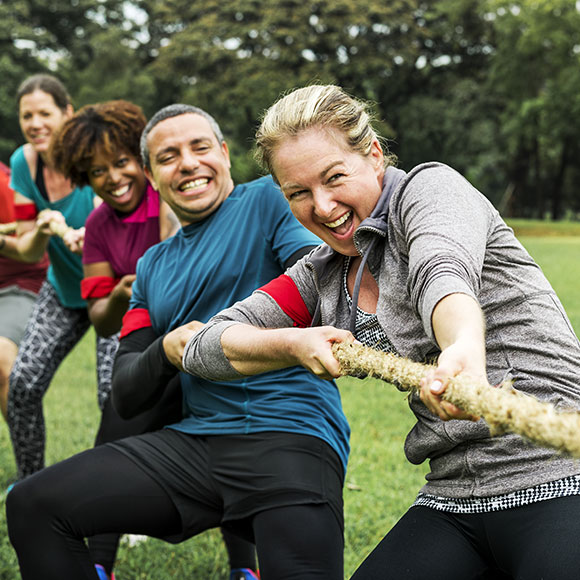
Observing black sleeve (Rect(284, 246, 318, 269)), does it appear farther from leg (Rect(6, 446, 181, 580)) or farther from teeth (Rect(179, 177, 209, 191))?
leg (Rect(6, 446, 181, 580))

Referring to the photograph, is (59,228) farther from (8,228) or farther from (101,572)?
(101,572)

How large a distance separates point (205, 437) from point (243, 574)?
3.28 feet

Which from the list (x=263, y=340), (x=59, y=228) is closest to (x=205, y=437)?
(x=263, y=340)

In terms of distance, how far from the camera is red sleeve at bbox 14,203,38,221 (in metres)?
4.98

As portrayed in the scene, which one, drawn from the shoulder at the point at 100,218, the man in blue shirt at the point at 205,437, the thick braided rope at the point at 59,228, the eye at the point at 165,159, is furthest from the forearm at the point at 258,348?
the thick braided rope at the point at 59,228

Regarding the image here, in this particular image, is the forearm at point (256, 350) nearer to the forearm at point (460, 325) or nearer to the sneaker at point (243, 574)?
the forearm at point (460, 325)

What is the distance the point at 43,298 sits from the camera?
4.81 metres

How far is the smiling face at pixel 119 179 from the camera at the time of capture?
13.1 feet

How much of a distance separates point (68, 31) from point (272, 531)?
39.3 m

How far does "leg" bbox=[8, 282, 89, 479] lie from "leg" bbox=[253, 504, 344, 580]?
2236 mm

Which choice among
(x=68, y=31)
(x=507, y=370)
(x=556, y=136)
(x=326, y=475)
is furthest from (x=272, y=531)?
(x=68, y=31)

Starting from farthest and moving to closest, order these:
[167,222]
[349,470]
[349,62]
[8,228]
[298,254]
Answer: [349,62], [8,228], [349,470], [167,222], [298,254]

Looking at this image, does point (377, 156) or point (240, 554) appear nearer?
point (377, 156)

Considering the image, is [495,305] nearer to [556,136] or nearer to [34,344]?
[34,344]
